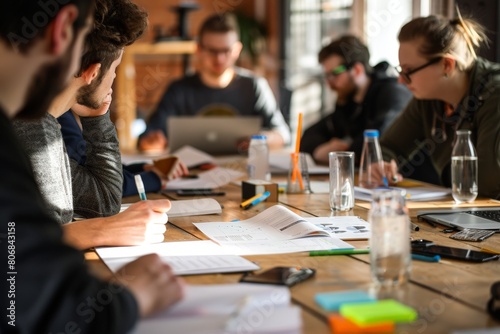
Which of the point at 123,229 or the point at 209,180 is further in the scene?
the point at 209,180

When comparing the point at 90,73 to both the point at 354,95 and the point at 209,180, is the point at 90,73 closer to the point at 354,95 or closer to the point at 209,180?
the point at 209,180

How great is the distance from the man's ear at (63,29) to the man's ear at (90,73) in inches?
32.9

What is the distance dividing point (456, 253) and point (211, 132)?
→ 6.83ft

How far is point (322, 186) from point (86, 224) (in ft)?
3.72

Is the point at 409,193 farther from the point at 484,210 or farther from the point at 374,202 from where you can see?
the point at 374,202

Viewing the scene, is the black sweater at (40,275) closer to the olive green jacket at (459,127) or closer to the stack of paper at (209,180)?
the stack of paper at (209,180)

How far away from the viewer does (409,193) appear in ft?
8.05

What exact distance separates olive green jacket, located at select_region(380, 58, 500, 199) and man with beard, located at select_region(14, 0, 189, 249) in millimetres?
1192

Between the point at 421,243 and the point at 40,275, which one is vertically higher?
the point at 40,275

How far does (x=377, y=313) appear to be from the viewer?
111 centimetres

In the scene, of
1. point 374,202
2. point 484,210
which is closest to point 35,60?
point 374,202

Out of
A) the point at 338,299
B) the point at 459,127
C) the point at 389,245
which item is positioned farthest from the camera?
the point at 459,127

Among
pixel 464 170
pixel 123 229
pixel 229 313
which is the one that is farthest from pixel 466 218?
pixel 229 313

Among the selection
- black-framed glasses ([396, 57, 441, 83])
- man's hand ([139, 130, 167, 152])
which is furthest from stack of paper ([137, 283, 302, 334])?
man's hand ([139, 130, 167, 152])
